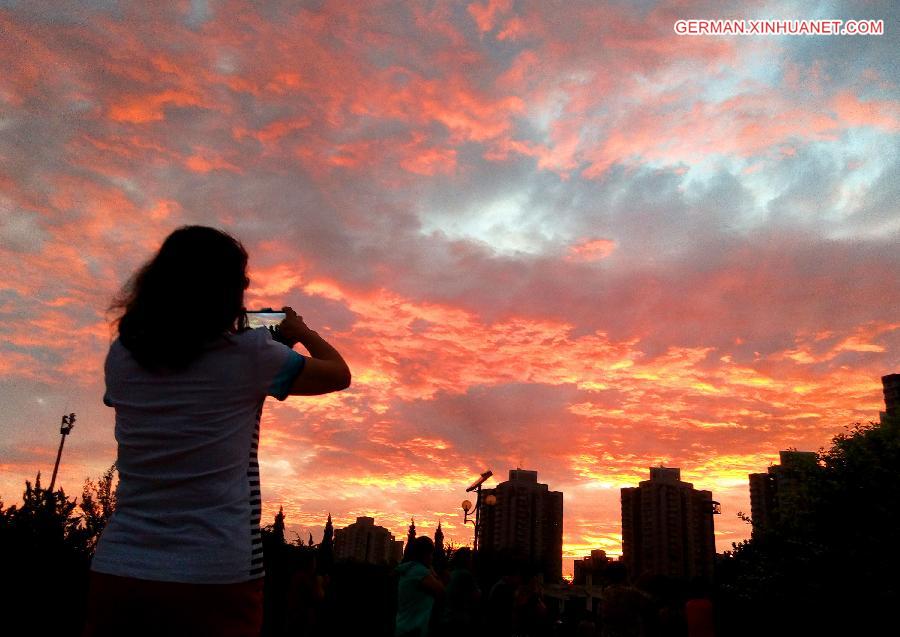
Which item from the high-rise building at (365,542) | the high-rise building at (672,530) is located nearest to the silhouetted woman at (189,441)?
the high-rise building at (672,530)

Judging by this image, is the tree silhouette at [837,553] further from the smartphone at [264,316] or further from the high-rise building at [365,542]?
the high-rise building at [365,542]

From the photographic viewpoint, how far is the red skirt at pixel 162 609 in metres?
1.74

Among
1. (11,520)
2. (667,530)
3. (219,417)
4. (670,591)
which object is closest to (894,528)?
(670,591)

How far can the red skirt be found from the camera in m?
1.74

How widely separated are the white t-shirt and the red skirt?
3cm

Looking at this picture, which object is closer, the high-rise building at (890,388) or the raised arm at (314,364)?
the raised arm at (314,364)

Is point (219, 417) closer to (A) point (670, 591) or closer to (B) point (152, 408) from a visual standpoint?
(B) point (152, 408)

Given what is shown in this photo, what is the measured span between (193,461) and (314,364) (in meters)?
0.48

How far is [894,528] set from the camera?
28312 mm

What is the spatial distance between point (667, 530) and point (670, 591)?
73.8 meters

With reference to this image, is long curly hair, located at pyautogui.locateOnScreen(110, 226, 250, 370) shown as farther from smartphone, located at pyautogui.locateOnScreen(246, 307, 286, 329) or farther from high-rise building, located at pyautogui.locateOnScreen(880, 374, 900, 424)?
high-rise building, located at pyautogui.locateOnScreen(880, 374, 900, 424)

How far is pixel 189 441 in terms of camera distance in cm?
194

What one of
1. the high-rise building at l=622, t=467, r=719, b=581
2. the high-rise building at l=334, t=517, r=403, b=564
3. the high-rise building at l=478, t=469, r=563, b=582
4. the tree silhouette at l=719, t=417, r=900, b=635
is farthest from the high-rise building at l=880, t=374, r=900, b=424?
the high-rise building at l=334, t=517, r=403, b=564

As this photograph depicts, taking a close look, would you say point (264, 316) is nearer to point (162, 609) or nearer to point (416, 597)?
point (162, 609)
